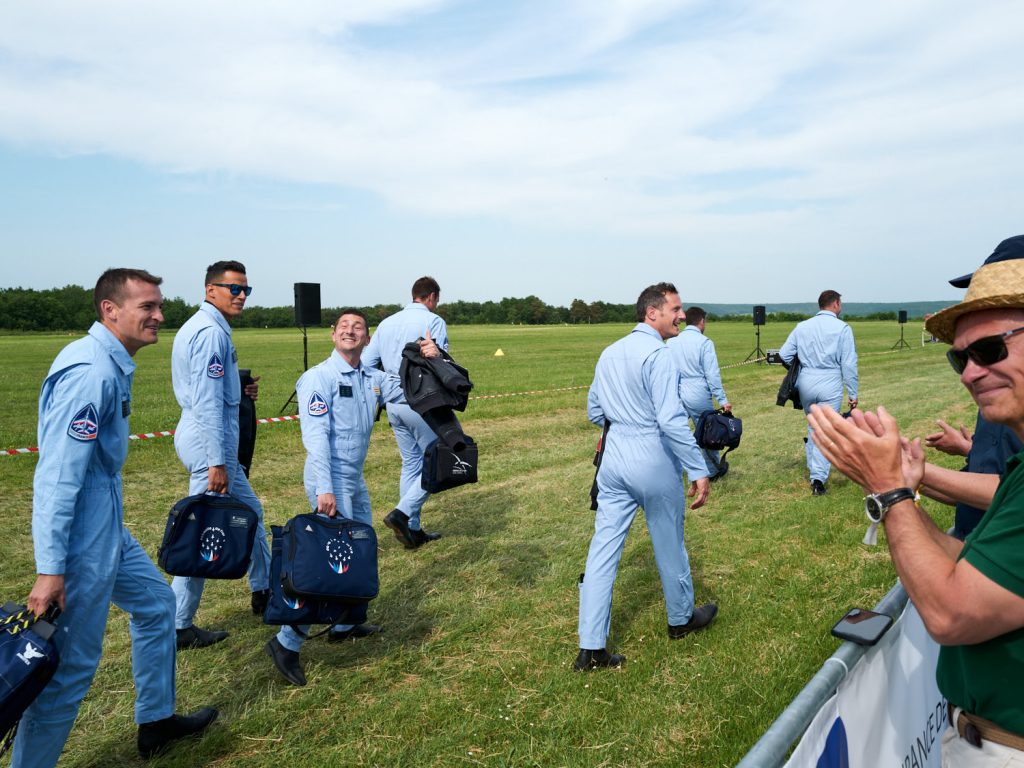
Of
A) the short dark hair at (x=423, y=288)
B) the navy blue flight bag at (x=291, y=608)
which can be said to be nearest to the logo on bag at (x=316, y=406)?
the navy blue flight bag at (x=291, y=608)

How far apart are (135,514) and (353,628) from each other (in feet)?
15.3

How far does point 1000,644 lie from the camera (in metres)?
1.59

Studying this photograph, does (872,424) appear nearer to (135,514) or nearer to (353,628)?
(353,628)

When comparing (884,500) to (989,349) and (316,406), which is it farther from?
(316,406)

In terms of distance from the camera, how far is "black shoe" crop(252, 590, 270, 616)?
564 centimetres

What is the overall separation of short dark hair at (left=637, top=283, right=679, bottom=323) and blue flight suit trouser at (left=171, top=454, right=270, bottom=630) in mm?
3173

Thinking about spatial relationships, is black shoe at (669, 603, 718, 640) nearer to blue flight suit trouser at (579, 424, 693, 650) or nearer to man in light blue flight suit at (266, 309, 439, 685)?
blue flight suit trouser at (579, 424, 693, 650)

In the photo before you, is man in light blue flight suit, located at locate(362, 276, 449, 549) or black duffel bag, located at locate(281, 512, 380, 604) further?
man in light blue flight suit, located at locate(362, 276, 449, 549)

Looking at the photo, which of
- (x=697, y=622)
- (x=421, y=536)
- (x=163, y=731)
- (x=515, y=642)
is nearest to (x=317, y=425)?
(x=163, y=731)

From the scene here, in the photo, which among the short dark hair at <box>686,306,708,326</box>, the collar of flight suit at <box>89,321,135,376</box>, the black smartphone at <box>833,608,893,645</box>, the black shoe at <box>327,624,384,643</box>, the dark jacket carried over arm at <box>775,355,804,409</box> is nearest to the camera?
the black smartphone at <box>833,608,893,645</box>

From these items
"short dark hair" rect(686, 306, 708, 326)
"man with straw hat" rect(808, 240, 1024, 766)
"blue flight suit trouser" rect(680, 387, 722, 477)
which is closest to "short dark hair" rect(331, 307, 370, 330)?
"man with straw hat" rect(808, 240, 1024, 766)

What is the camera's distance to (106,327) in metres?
3.52

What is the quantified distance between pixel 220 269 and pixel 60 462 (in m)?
2.69

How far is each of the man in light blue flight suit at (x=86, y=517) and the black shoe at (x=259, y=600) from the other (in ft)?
6.27
